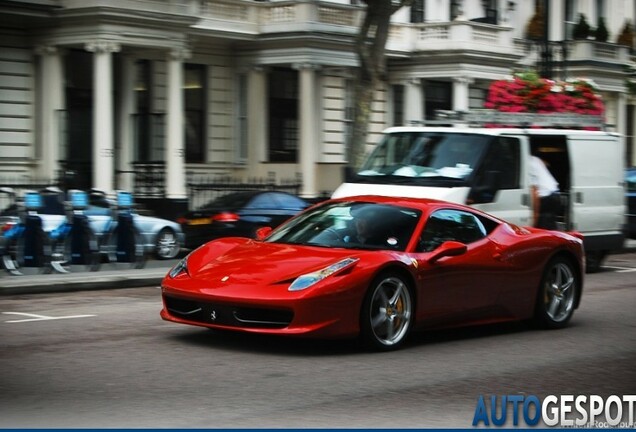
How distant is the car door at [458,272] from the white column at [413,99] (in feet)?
85.6

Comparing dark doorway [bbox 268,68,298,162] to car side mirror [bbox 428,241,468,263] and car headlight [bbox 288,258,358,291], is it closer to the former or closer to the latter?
car side mirror [bbox 428,241,468,263]

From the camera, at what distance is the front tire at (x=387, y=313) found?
32.0 feet

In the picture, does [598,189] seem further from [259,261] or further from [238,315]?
[238,315]

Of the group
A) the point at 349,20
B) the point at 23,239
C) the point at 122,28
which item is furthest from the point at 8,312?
the point at 349,20

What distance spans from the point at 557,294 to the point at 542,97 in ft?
29.6

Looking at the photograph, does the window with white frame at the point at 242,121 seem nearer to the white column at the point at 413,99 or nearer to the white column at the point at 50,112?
the white column at the point at 413,99

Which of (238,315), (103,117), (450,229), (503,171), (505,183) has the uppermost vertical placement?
(103,117)

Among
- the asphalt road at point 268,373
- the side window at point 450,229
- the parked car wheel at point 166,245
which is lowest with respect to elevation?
the parked car wheel at point 166,245

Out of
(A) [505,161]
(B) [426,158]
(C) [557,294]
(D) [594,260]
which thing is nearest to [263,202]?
(D) [594,260]

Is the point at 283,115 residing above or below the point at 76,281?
above

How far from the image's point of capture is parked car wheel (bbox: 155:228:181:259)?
2255 cm

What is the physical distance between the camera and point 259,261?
10008mm

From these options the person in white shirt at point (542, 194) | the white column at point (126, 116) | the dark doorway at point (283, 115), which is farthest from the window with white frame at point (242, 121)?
the person in white shirt at point (542, 194)

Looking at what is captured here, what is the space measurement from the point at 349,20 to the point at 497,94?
510 inches
